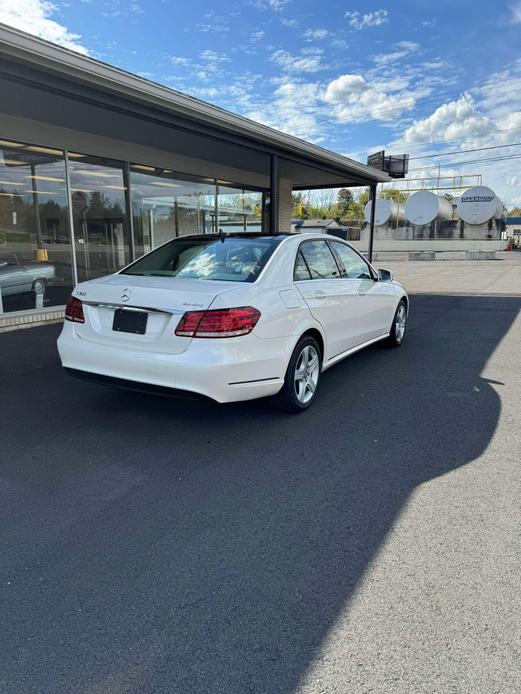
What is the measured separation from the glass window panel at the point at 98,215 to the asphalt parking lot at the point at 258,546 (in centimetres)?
552

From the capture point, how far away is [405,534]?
9.14 feet

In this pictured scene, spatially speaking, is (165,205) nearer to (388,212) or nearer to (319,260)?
(319,260)

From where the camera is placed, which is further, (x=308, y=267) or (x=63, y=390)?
(x=63, y=390)

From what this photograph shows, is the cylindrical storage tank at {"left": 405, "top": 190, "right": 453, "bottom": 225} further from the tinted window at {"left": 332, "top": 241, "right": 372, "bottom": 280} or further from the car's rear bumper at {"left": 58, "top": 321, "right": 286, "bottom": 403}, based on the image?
the car's rear bumper at {"left": 58, "top": 321, "right": 286, "bottom": 403}

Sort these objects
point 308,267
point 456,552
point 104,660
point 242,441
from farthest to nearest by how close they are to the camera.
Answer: point 308,267 → point 242,441 → point 456,552 → point 104,660

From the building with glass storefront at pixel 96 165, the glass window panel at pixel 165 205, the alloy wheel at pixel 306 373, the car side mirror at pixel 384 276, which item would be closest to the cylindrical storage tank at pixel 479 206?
the building with glass storefront at pixel 96 165

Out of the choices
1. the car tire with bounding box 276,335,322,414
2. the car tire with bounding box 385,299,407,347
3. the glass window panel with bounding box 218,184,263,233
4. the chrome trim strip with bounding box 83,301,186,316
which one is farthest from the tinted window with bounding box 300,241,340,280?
the glass window panel with bounding box 218,184,263,233

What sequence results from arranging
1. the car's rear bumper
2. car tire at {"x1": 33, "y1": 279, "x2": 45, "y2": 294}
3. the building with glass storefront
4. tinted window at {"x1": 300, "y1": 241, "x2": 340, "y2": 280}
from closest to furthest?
the car's rear bumper → tinted window at {"x1": 300, "y1": 241, "x2": 340, "y2": 280} → the building with glass storefront → car tire at {"x1": 33, "y1": 279, "x2": 45, "y2": 294}

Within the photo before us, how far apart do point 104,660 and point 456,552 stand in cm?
177

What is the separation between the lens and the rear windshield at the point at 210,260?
13.9 ft

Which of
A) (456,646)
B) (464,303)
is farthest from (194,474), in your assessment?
(464,303)

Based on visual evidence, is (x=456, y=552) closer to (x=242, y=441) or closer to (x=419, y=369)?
(x=242, y=441)

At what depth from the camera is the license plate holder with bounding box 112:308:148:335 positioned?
149 inches

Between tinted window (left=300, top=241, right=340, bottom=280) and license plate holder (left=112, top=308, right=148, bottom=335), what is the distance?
69.1 inches
